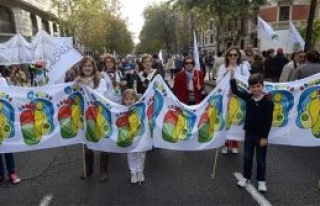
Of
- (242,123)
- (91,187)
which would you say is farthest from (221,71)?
(91,187)

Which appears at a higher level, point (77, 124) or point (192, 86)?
point (192, 86)

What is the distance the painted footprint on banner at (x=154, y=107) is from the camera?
4.77 metres

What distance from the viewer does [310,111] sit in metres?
4.68

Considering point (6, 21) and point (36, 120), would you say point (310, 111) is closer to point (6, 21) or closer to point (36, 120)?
point (36, 120)

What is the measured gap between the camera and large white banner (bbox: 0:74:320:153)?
15.4ft

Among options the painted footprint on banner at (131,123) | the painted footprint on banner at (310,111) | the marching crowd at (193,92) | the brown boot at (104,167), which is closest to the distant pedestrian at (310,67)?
the marching crowd at (193,92)

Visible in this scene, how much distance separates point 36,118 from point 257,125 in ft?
10.4

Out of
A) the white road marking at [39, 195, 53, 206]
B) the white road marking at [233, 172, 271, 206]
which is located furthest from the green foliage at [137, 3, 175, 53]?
the white road marking at [39, 195, 53, 206]

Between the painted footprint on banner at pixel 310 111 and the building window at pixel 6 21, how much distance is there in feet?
77.3

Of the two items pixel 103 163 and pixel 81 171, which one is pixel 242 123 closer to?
pixel 103 163

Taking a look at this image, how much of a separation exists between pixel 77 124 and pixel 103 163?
2.35 feet

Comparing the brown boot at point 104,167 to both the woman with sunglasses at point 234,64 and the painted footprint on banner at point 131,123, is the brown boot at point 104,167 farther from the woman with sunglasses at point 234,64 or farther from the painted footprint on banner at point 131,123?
the woman with sunglasses at point 234,64

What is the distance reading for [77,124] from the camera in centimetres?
485

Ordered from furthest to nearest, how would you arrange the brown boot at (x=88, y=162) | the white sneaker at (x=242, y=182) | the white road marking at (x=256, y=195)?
the brown boot at (x=88, y=162) < the white sneaker at (x=242, y=182) < the white road marking at (x=256, y=195)
